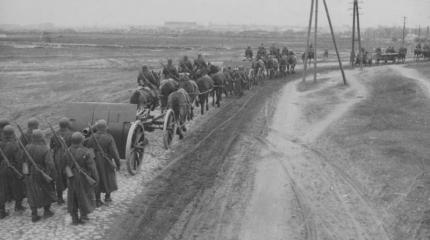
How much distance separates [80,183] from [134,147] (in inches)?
110

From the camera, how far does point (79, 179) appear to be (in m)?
7.84

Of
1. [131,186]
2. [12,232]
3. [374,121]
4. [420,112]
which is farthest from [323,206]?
[420,112]

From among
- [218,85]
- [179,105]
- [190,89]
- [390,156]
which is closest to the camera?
[390,156]

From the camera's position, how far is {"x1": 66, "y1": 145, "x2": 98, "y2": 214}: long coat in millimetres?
7840

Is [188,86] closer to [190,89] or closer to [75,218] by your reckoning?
[190,89]

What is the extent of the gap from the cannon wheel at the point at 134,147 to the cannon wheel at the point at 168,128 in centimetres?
131

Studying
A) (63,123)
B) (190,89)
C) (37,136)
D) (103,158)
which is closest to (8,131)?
(37,136)

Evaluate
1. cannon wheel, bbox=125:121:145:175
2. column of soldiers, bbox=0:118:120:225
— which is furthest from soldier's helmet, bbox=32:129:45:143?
cannon wheel, bbox=125:121:145:175

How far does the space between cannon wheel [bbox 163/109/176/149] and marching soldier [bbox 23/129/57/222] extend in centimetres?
460

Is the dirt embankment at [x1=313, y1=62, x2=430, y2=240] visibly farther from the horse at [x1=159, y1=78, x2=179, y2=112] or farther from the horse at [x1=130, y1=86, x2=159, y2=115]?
the horse at [x1=130, y1=86, x2=159, y2=115]

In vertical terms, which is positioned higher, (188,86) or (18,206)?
(188,86)

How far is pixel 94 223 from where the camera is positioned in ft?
26.8

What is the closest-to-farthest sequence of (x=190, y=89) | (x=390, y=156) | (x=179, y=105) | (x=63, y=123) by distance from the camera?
(x=63, y=123) → (x=390, y=156) → (x=179, y=105) → (x=190, y=89)

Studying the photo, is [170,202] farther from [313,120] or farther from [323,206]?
[313,120]
